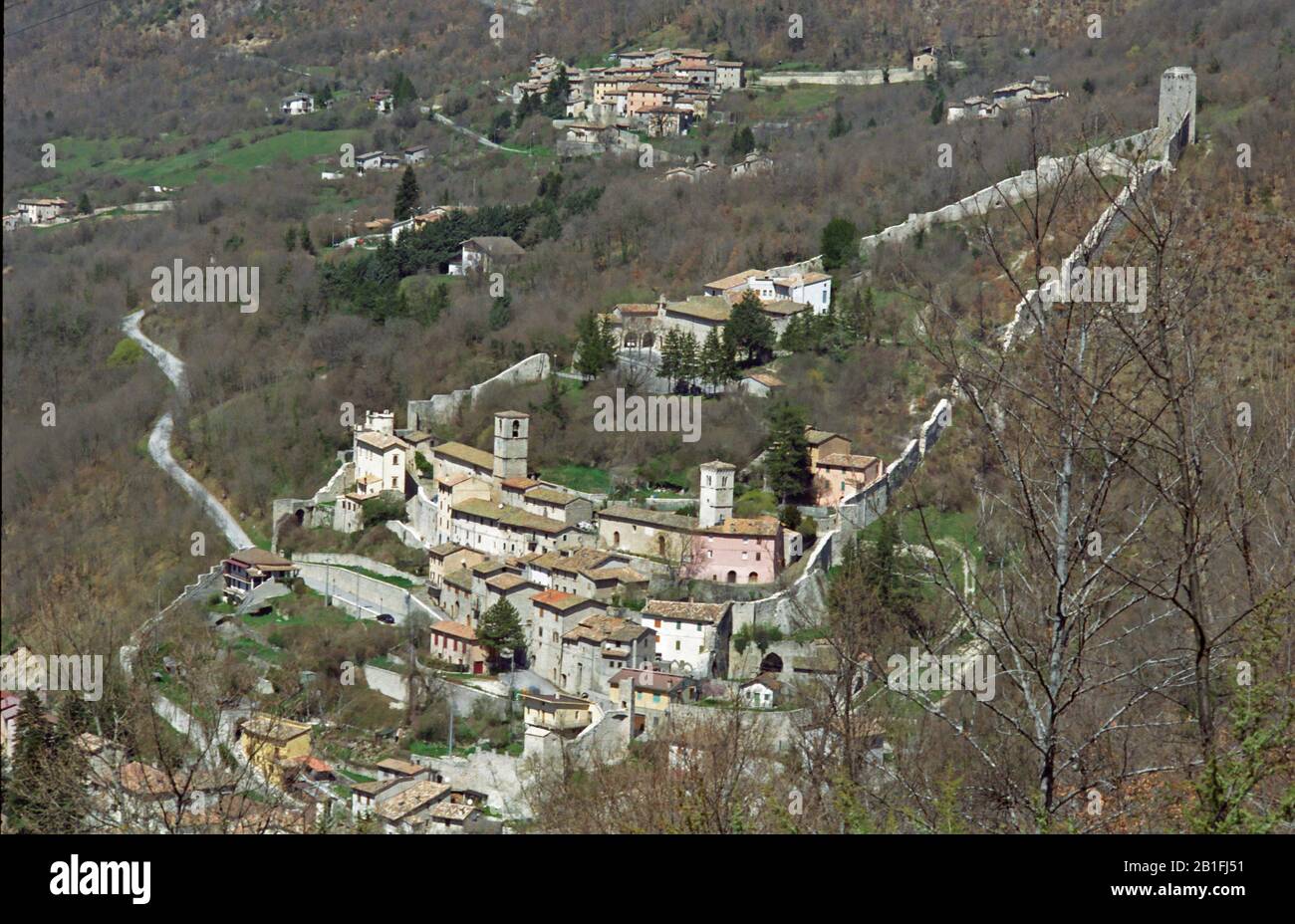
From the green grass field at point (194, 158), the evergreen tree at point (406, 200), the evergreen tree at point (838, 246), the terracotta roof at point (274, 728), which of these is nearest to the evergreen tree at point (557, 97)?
the green grass field at point (194, 158)

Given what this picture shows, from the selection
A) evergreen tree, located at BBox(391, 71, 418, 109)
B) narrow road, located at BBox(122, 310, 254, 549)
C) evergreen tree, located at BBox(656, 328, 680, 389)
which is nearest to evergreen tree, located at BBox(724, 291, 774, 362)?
evergreen tree, located at BBox(656, 328, 680, 389)

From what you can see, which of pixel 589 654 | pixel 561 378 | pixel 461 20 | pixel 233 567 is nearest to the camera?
pixel 589 654

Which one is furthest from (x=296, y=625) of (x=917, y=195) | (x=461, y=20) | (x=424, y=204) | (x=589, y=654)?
(x=461, y=20)

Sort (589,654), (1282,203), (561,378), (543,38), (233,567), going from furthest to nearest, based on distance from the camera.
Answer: (543,38), (1282,203), (561,378), (233,567), (589,654)

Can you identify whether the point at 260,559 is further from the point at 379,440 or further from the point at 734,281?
the point at 734,281
